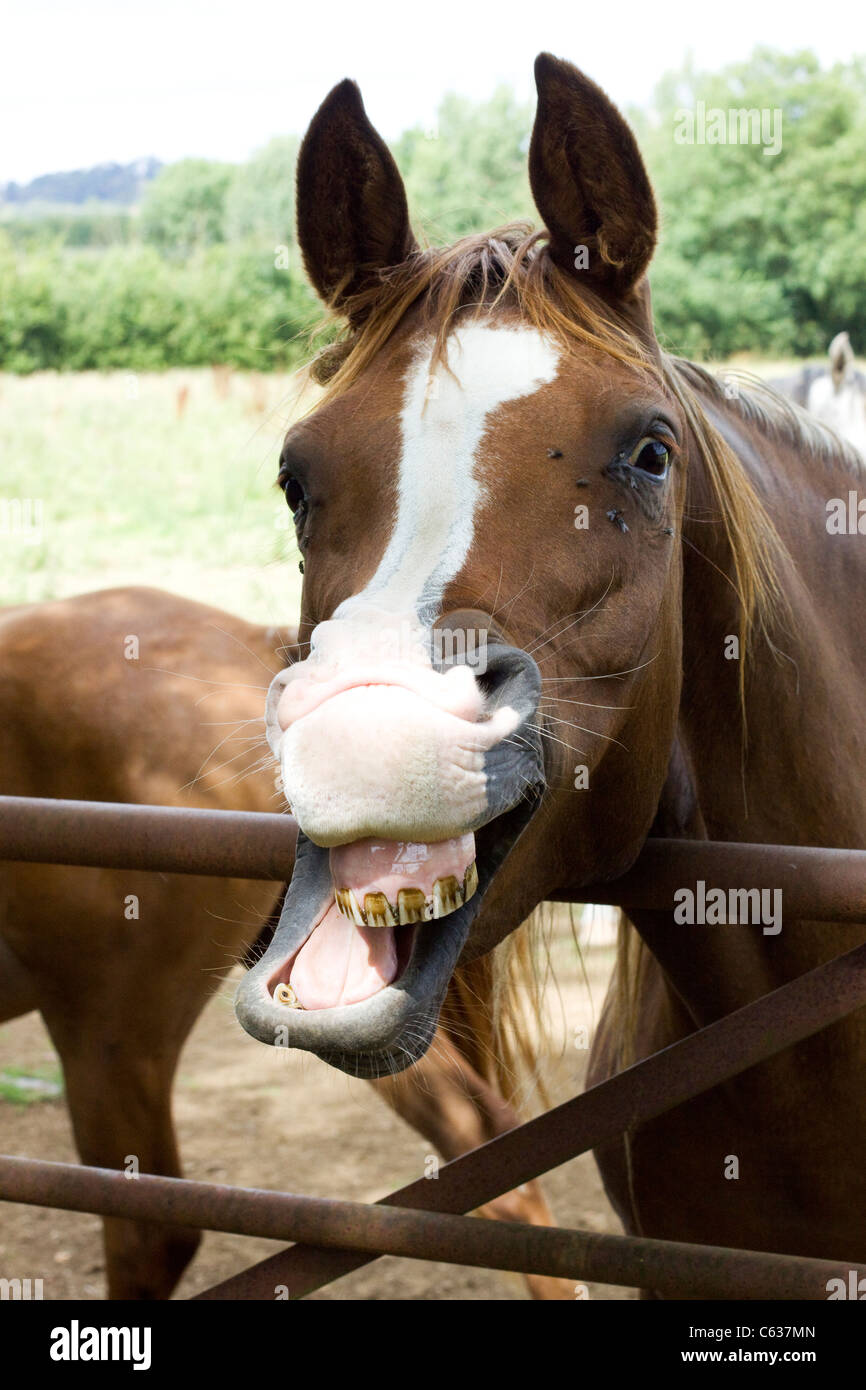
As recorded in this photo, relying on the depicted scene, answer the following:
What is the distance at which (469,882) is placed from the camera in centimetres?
125

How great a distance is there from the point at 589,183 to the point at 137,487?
15.0 meters

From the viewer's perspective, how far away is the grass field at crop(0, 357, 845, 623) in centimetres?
1302

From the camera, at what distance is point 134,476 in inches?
639

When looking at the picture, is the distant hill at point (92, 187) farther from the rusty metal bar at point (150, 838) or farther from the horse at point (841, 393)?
the rusty metal bar at point (150, 838)

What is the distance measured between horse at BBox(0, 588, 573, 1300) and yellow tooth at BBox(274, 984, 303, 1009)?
194 centimetres

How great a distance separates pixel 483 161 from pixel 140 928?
995 inches

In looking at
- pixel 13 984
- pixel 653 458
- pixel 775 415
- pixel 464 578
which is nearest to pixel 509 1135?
pixel 464 578

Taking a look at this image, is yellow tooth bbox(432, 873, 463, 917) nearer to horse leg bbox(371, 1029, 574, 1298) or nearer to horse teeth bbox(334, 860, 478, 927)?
horse teeth bbox(334, 860, 478, 927)

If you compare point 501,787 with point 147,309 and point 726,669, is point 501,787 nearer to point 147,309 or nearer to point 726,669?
point 726,669

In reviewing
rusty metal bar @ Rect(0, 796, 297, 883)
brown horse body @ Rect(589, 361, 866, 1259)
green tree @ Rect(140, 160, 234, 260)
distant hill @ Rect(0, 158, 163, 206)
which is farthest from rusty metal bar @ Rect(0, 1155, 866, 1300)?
distant hill @ Rect(0, 158, 163, 206)

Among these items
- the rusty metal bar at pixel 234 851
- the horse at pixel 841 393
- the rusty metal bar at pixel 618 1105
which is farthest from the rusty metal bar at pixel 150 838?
the horse at pixel 841 393

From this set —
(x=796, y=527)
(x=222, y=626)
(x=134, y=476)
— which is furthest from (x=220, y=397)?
(x=796, y=527)

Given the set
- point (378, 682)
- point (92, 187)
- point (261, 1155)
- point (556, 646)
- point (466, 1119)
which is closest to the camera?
point (378, 682)

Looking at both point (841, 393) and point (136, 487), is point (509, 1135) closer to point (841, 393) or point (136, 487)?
point (841, 393)
